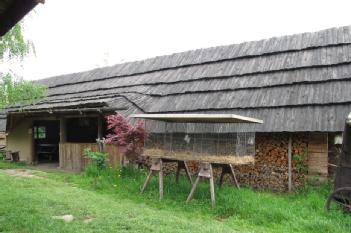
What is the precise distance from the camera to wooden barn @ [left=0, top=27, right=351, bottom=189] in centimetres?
1008

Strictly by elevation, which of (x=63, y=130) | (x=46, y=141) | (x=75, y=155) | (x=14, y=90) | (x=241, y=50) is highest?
(x=241, y=50)

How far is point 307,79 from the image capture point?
10953mm

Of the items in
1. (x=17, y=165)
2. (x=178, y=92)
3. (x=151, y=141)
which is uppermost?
(x=178, y=92)

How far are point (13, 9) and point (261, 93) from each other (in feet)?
27.5

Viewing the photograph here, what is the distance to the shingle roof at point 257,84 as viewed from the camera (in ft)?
33.3

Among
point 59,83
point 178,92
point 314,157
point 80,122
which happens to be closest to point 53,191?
point 178,92

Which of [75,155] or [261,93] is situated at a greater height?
[261,93]

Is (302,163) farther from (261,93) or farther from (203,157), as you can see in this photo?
(203,157)

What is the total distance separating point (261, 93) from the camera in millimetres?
11438

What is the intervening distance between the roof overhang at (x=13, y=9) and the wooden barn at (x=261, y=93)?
6963 millimetres

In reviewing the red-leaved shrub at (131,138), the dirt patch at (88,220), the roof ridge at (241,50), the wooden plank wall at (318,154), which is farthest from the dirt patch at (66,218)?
the roof ridge at (241,50)

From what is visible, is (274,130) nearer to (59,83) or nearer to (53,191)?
(53,191)

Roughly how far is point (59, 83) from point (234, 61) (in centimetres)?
1104

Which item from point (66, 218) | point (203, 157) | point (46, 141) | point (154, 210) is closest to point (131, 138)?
point (203, 157)
